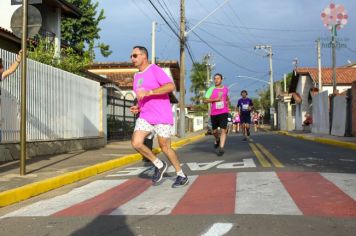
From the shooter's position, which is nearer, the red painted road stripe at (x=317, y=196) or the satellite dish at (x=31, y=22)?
the red painted road stripe at (x=317, y=196)

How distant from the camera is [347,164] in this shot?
10.0 metres

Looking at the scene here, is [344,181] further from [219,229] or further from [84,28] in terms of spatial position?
[84,28]

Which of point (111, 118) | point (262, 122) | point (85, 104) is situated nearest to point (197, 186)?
point (85, 104)

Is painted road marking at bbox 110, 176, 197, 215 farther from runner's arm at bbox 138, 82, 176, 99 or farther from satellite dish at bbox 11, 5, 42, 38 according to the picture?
satellite dish at bbox 11, 5, 42, 38

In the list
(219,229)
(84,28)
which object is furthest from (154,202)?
(84,28)

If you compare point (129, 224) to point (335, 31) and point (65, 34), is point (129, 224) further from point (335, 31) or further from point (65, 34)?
point (65, 34)

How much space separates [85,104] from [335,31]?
16.3m

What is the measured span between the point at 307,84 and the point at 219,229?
1747 inches

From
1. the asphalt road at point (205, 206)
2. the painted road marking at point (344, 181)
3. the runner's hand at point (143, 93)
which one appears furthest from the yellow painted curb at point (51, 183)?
the painted road marking at point (344, 181)

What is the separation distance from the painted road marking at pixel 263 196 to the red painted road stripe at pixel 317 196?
0.11 meters

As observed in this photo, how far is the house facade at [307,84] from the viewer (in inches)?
1772

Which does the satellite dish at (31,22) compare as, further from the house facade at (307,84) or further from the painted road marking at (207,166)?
the house facade at (307,84)

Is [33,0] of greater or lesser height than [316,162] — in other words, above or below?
above

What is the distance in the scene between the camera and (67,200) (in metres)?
6.82
